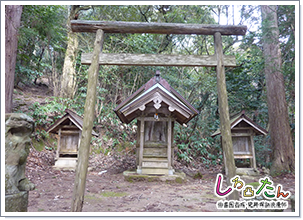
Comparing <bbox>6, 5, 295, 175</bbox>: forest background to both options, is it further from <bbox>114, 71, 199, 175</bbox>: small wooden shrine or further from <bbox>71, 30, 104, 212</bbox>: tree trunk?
<bbox>71, 30, 104, 212</bbox>: tree trunk

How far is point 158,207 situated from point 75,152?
16.1ft

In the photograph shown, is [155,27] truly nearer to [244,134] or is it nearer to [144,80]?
[244,134]

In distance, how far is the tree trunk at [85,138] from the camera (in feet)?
11.5

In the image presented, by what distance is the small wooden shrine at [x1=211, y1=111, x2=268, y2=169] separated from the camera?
759 cm

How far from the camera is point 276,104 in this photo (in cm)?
750

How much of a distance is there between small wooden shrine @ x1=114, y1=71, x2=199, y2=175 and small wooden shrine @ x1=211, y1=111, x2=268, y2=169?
6.44 feet

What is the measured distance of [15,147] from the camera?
298cm

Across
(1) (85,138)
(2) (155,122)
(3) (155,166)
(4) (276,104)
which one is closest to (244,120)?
(4) (276,104)

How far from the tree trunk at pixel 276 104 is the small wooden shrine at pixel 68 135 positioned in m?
6.81

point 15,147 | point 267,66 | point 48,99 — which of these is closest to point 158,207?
point 15,147

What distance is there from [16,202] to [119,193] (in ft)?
9.45

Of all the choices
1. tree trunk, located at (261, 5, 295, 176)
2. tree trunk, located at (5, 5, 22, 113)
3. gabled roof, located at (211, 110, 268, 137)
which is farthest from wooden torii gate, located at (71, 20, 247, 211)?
gabled roof, located at (211, 110, 268, 137)

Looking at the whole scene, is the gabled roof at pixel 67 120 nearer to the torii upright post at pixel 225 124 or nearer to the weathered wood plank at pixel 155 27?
the weathered wood plank at pixel 155 27
